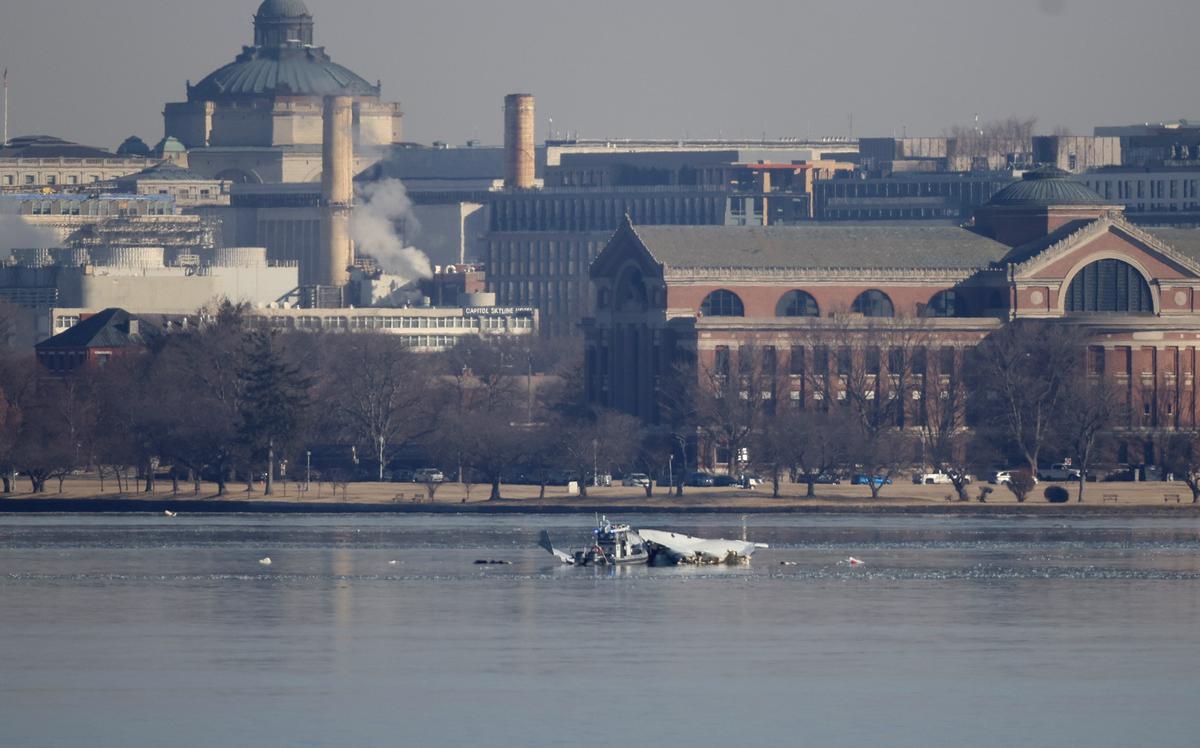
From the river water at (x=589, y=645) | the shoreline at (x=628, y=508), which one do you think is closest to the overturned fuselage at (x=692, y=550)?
the river water at (x=589, y=645)

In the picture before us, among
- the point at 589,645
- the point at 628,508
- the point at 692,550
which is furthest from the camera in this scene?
the point at 628,508

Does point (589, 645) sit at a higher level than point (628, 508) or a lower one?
lower

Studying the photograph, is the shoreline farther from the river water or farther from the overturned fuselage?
the overturned fuselage

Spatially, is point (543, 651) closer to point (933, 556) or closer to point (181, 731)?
point (181, 731)

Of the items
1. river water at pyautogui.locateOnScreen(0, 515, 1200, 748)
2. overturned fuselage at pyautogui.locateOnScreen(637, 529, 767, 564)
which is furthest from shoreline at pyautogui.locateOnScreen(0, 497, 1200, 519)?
overturned fuselage at pyautogui.locateOnScreen(637, 529, 767, 564)

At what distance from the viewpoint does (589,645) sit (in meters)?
120

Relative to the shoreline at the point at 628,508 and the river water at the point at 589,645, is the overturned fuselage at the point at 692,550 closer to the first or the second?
the river water at the point at 589,645

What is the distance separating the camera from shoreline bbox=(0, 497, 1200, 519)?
7657 inches

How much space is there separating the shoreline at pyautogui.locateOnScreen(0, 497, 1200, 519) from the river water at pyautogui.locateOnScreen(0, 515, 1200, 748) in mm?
24306

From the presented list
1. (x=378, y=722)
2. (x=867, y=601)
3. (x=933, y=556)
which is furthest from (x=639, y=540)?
(x=378, y=722)

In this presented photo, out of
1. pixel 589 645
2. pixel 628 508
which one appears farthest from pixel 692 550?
pixel 628 508

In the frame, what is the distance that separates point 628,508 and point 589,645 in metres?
73.9

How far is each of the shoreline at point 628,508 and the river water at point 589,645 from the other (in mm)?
24306

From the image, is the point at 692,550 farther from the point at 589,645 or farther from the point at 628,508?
the point at 628,508
